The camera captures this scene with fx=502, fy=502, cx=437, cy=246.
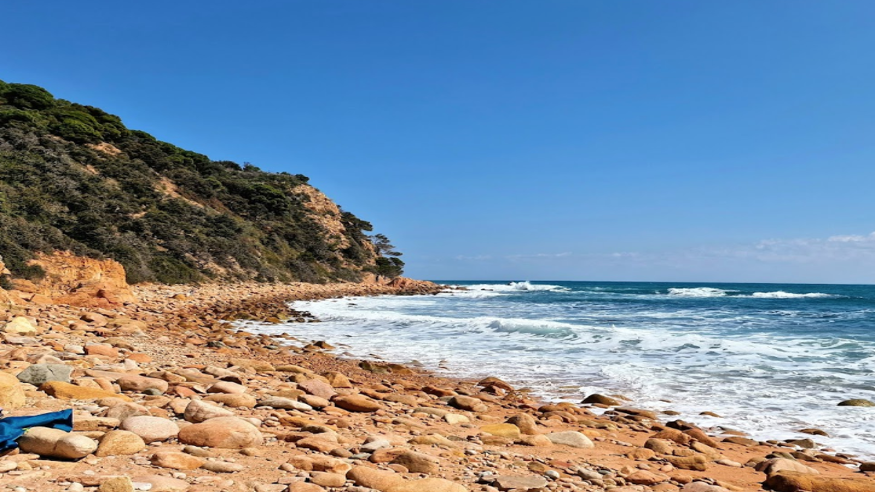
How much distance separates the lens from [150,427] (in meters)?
3.69

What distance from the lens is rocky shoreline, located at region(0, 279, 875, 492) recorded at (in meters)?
3.13

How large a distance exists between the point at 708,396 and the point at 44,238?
73.3 feet

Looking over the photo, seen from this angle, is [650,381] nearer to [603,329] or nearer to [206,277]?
[603,329]

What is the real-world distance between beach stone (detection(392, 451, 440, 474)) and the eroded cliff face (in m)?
14.2

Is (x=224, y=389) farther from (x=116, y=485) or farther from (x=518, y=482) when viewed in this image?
(x=518, y=482)

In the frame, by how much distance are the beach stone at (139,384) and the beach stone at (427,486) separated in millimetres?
3303

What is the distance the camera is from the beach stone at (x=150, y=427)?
361cm

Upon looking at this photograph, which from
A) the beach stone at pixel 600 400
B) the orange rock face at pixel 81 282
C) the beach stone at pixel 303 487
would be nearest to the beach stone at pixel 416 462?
the beach stone at pixel 303 487

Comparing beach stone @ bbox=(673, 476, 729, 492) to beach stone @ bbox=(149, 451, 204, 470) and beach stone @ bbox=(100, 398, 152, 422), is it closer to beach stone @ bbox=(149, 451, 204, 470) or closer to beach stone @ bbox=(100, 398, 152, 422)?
beach stone @ bbox=(149, 451, 204, 470)

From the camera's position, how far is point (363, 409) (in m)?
5.84

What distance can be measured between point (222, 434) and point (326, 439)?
82 cm

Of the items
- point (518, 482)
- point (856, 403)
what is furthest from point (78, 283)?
point (856, 403)

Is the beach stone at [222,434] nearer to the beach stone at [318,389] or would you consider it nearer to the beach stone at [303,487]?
the beach stone at [303,487]

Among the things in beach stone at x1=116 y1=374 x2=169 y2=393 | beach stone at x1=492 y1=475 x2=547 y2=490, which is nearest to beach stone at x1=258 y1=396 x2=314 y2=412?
beach stone at x1=116 y1=374 x2=169 y2=393
